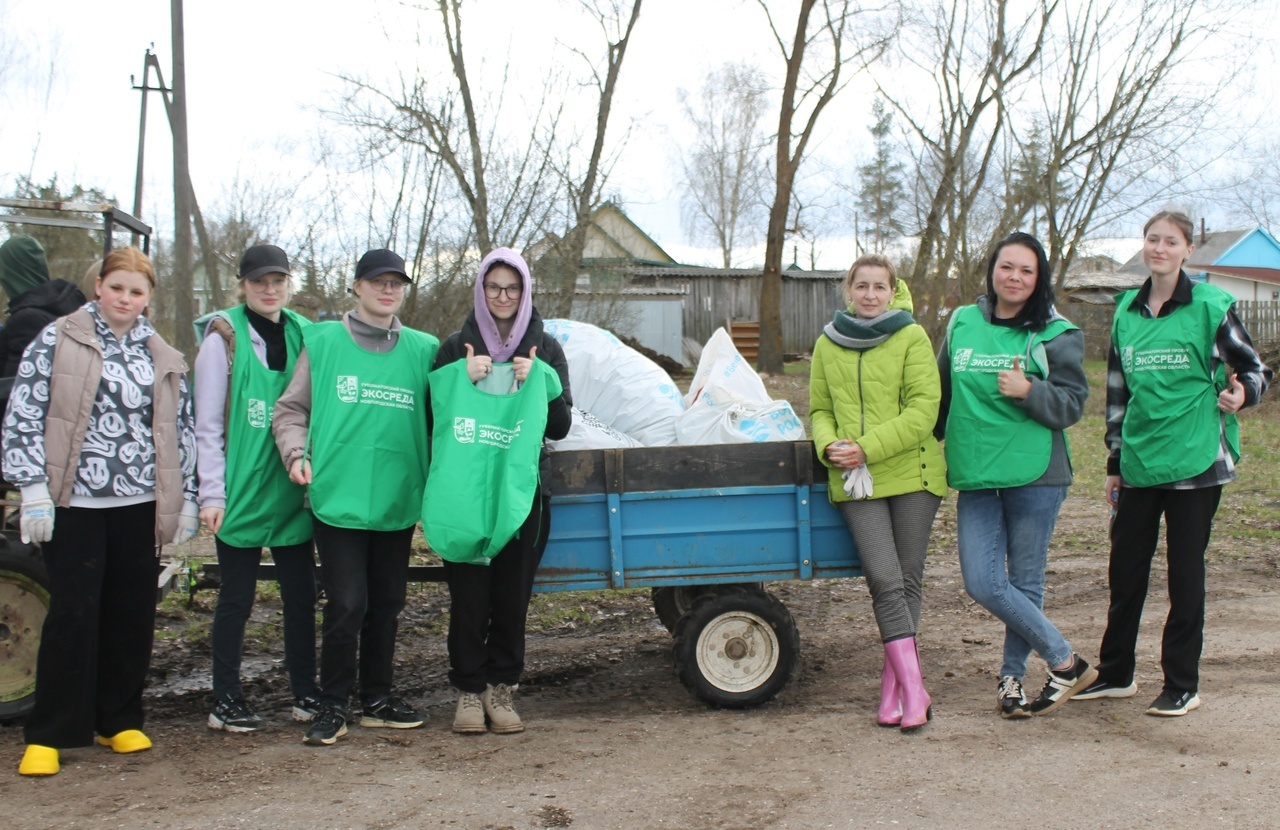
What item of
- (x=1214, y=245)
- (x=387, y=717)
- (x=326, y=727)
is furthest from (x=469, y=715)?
(x=1214, y=245)

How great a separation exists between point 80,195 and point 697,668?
14.3m

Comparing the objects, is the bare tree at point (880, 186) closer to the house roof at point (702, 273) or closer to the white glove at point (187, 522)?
the house roof at point (702, 273)

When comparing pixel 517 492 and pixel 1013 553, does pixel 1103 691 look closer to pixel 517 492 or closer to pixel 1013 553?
pixel 1013 553

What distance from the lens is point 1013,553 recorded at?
14.0 ft

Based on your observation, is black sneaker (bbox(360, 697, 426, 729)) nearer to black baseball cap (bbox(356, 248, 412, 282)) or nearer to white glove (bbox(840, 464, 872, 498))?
black baseball cap (bbox(356, 248, 412, 282))

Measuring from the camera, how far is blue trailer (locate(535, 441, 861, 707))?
434 centimetres

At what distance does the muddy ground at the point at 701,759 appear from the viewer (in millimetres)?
3352

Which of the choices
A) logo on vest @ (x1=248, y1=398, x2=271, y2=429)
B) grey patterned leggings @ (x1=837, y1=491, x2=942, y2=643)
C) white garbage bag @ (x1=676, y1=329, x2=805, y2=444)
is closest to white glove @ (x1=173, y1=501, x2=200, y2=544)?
logo on vest @ (x1=248, y1=398, x2=271, y2=429)

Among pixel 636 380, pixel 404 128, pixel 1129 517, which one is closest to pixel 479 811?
pixel 636 380

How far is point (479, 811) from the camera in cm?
339

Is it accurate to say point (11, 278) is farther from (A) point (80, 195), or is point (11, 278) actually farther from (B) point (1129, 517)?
(A) point (80, 195)

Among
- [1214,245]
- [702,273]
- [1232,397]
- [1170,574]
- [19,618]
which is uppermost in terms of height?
[1214,245]

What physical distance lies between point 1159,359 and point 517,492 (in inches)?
96.6

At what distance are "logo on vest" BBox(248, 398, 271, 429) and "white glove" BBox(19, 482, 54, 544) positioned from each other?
714 mm
